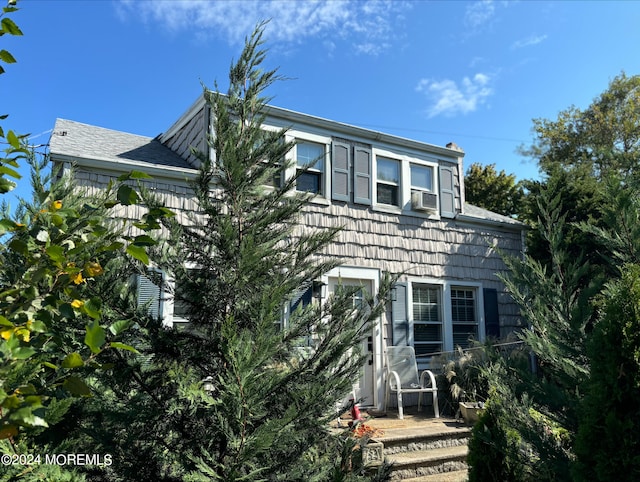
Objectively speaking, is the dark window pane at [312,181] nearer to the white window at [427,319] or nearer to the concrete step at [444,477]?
the white window at [427,319]

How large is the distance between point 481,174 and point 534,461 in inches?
688

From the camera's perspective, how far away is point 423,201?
8766 millimetres

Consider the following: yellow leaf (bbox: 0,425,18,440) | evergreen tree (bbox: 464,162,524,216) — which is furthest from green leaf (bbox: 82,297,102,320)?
evergreen tree (bbox: 464,162,524,216)

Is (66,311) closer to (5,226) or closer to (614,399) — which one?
(5,226)

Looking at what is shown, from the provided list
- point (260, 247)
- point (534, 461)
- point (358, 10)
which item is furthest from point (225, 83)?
point (358, 10)

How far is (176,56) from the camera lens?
6965 millimetres

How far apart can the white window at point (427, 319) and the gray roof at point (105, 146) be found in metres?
4.81

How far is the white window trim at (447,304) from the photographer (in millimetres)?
8352

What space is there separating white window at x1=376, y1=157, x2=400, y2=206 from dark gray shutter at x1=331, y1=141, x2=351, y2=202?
729mm

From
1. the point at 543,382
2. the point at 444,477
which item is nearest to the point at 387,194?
the point at 444,477

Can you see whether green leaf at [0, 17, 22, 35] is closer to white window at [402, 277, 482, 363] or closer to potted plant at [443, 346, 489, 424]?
potted plant at [443, 346, 489, 424]

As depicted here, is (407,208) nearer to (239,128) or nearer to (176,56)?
(176,56)

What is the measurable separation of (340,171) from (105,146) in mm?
3827

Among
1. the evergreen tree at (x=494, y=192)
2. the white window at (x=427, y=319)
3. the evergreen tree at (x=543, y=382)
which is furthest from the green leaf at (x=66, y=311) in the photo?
the evergreen tree at (x=494, y=192)
